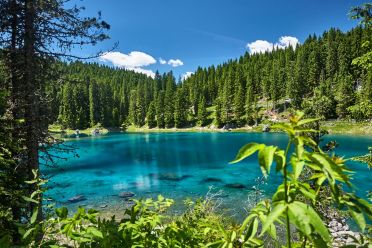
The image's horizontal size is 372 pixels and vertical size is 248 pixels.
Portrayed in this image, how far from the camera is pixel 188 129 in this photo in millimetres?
102125

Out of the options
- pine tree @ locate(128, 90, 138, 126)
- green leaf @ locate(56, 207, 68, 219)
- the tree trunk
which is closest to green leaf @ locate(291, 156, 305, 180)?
green leaf @ locate(56, 207, 68, 219)

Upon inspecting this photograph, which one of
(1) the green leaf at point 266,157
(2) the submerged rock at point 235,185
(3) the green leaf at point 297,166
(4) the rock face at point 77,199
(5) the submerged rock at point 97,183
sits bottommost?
(4) the rock face at point 77,199

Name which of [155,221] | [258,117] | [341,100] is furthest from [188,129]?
[155,221]

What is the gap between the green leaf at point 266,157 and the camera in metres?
1.14

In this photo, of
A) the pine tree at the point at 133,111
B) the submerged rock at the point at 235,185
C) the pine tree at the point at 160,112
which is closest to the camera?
the submerged rock at the point at 235,185

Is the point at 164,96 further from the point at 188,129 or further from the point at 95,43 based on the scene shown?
the point at 95,43

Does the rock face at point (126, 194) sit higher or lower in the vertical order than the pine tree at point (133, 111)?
lower

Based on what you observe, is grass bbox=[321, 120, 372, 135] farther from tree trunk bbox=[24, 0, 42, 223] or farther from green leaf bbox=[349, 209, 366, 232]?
green leaf bbox=[349, 209, 366, 232]

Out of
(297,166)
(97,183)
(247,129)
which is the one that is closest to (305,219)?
(297,166)

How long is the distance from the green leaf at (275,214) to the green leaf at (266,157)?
139 mm

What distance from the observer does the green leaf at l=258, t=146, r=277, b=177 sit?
1138 mm

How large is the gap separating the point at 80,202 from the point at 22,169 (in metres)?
15.4

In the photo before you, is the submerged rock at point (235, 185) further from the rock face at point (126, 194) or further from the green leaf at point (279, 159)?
the green leaf at point (279, 159)

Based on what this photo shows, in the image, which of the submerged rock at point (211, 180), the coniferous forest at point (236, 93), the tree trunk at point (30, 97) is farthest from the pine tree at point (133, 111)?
the tree trunk at point (30, 97)
